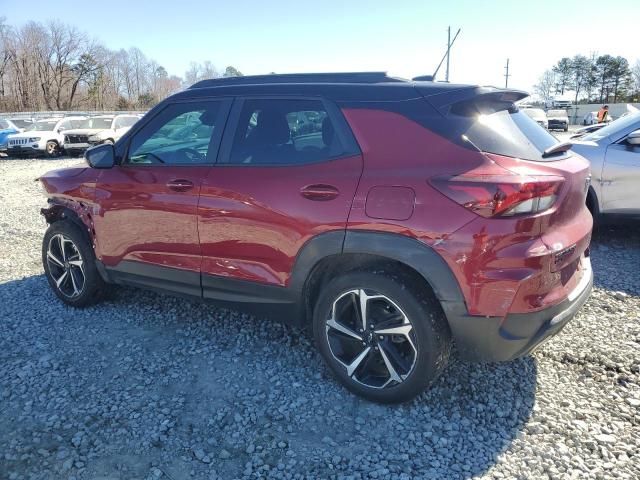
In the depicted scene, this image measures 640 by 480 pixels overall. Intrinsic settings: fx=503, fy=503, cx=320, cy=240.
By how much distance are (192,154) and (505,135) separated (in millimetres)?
2036

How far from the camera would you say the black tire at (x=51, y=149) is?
19.9 meters

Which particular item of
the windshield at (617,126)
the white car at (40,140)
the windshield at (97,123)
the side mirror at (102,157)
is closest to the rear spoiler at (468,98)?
the side mirror at (102,157)

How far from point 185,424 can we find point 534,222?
2113mm

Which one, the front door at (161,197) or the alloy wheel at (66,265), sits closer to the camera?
the front door at (161,197)

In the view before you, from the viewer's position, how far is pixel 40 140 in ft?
64.3

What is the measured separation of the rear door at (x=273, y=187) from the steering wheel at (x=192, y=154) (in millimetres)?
189

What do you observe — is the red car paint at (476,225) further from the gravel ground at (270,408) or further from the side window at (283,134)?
the gravel ground at (270,408)

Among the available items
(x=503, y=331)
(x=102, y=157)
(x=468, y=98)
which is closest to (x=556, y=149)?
(x=468, y=98)

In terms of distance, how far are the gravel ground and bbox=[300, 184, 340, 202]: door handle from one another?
3.85 feet

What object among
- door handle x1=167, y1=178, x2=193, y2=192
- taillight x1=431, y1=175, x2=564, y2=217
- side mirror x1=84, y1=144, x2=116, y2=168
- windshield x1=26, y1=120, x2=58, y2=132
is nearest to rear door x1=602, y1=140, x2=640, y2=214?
taillight x1=431, y1=175, x2=564, y2=217

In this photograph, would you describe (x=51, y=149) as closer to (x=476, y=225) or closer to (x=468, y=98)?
(x=468, y=98)

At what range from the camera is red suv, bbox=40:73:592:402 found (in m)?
2.48

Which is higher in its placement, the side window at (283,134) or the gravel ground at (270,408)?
the side window at (283,134)

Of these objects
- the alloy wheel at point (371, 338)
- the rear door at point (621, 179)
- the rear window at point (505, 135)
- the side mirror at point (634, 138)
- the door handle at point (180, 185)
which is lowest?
the alloy wheel at point (371, 338)
